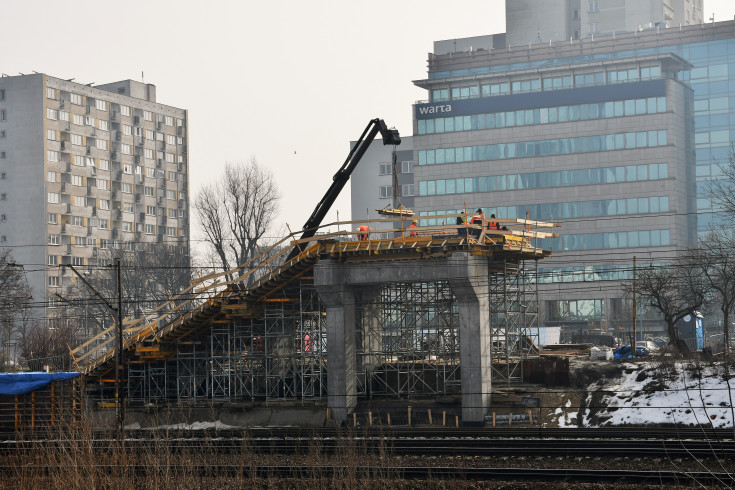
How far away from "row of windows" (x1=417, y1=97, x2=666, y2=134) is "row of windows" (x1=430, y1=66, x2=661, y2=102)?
650 centimetres

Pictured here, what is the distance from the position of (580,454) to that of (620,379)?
19295 millimetres

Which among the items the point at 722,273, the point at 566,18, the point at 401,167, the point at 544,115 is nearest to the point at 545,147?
the point at 544,115

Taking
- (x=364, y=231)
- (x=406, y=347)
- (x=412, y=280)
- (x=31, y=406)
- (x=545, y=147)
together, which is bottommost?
(x=31, y=406)

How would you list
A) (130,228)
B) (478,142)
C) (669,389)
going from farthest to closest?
(130,228)
(478,142)
(669,389)

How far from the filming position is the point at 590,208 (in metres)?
115

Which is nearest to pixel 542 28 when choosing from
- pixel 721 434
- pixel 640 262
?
pixel 640 262

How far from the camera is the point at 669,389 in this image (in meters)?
46.3

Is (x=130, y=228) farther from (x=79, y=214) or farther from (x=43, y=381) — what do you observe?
(x=43, y=381)

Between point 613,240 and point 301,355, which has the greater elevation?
point 613,240

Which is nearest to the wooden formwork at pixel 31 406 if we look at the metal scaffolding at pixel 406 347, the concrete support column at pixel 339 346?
the concrete support column at pixel 339 346

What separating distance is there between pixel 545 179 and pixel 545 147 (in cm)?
363

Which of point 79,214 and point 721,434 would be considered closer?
point 721,434

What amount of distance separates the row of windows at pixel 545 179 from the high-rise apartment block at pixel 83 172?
32996 mm

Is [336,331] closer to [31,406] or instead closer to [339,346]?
[339,346]
